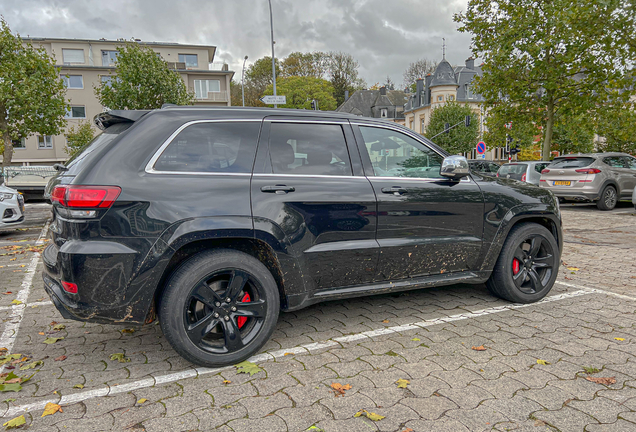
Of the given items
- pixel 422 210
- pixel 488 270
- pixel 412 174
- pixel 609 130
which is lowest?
pixel 488 270

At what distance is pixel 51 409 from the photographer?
262 centimetres

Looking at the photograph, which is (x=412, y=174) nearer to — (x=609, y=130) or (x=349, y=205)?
(x=349, y=205)

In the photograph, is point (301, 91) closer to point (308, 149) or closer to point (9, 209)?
point (9, 209)

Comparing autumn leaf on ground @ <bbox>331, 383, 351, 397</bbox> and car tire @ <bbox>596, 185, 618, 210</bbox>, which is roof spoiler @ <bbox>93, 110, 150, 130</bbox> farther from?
car tire @ <bbox>596, 185, 618, 210</bbox>

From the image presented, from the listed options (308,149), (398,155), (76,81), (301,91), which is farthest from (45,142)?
(398,155)

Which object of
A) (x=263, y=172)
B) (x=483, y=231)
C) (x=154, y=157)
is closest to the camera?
(x=154, y=157)

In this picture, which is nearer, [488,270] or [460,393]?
[460,393]

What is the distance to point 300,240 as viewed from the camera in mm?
3301

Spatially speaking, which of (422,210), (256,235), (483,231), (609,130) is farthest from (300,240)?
(609,130)

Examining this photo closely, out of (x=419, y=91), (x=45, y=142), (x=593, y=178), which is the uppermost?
(x=419, y=91)

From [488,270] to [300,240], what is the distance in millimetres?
2044

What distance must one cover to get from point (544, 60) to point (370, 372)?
2001 cm

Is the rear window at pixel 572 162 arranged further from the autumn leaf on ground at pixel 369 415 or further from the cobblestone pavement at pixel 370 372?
the autumn leaf on ground at pixel 369 415

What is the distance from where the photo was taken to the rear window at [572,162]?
13.6 meters
